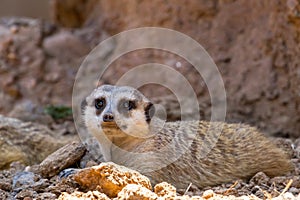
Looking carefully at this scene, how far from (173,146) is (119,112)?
36 centimetres

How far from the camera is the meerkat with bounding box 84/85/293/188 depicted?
3.35 metres

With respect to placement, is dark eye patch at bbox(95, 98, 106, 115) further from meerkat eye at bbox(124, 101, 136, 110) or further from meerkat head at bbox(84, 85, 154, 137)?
meerkat eye at bbox(124, 101, 136, 110)

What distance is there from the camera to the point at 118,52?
5.41 meters

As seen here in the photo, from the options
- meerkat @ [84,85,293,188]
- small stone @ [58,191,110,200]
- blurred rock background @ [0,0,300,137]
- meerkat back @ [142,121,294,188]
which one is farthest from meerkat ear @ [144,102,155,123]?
blurred rock background @ [0,0,300,137]

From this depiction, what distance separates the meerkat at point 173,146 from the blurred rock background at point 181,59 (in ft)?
3.26

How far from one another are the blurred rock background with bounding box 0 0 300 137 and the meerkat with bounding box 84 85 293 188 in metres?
0.99

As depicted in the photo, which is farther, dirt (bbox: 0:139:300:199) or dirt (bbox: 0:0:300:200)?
dirt (bbox: 0:0:300:200)

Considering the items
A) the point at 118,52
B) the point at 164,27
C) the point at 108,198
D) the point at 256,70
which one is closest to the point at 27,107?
the point at 118,52

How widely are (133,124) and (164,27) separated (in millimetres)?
1904

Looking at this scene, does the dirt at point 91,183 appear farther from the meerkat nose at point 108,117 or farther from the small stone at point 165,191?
the meerkat nose at point 108,117

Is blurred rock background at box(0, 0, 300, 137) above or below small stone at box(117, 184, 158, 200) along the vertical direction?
above

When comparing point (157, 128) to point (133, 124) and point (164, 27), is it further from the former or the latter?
point (164, 27)

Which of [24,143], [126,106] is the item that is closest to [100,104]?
[126,106]

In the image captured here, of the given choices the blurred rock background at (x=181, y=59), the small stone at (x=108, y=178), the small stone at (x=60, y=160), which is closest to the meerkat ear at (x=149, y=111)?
the small stone at (x=60, y=160)
